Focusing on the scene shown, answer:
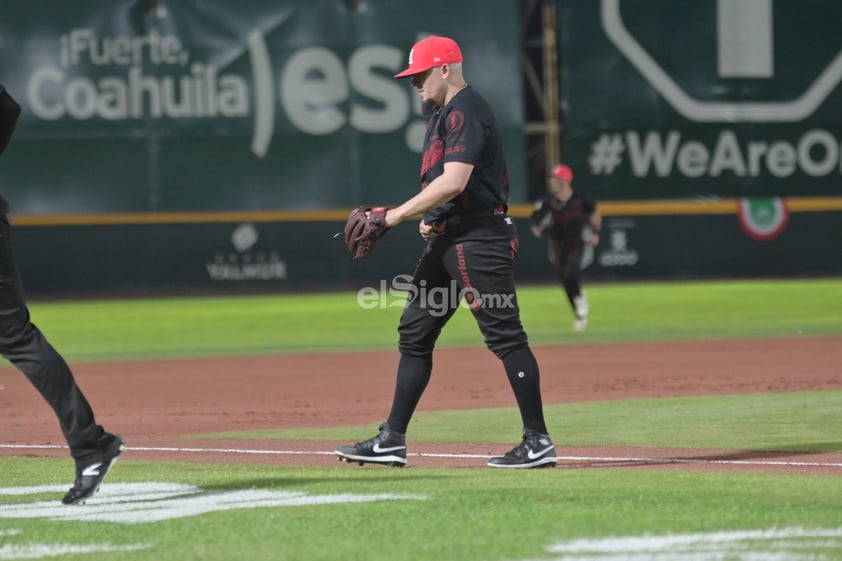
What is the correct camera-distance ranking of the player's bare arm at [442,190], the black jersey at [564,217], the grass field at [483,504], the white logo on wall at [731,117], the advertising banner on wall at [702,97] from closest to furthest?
the grass field at [483,504]
the player's bare arm at [442,190]
the black jersey at [564,217]
the advertising banner on wall at [702,97]
the white logo on wall at [731,117]

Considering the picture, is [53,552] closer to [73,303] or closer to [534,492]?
[534,492]

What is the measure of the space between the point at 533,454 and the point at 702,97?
73.1ft

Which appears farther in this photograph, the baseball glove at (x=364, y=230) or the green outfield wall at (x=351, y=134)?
the green outfield wall at (x=351, y=134)

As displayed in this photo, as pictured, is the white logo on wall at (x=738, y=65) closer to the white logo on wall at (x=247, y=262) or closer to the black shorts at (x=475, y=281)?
the white logo on wall at (x=247, y=262)

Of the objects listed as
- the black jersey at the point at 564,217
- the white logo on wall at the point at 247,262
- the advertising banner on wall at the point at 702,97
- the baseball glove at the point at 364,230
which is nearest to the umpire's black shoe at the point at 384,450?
the baseball glove at the point at 364,230

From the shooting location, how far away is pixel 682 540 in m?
5.15

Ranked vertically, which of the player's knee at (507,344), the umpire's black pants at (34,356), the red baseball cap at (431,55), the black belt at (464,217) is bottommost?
the player's knee at (507,344)

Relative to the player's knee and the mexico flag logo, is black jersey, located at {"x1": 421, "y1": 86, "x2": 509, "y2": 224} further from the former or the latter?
the mexico flag logo

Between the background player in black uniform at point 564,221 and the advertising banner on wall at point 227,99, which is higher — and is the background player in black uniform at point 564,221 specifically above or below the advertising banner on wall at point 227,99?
below

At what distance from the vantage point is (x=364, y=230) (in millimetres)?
7523

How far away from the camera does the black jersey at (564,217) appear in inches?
790

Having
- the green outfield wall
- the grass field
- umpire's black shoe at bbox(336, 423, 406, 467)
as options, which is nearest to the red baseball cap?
umpire's black shoe at bbox(336, 423, 406, 467)

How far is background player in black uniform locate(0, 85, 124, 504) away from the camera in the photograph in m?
6.15

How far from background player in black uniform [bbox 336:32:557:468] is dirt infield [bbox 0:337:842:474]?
418mm
